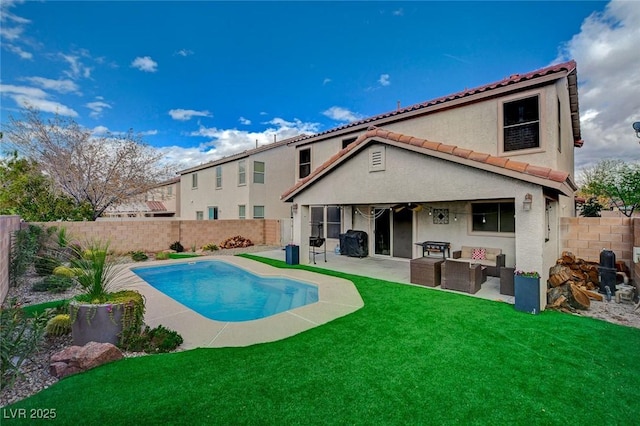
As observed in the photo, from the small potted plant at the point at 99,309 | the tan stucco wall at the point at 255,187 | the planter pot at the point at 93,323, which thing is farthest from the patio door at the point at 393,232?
the planter pot at the point at 93,323

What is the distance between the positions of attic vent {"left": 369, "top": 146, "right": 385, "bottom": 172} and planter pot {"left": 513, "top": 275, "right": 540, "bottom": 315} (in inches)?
215

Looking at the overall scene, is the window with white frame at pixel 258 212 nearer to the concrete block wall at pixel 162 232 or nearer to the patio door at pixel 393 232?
the concrete block wall at pixel 162 232

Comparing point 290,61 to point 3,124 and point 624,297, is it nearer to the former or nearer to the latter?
point 3,124

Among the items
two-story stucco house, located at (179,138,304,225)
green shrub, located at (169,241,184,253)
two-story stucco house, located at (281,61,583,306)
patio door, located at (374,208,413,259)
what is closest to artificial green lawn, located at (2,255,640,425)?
two-story stucco house, located at (281,61,583,306)

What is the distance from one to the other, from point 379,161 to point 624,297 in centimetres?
813

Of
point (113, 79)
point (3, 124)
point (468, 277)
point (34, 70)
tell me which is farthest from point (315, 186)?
point (3, 124)

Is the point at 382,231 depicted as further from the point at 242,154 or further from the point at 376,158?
the point at 242,154

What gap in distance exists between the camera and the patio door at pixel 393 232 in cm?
1398

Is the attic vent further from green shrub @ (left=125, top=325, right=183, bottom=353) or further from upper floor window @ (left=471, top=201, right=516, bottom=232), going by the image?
green shrub @ (left=125, top=325, right=183, bottom=353)

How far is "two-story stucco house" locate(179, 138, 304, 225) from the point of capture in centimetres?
2292

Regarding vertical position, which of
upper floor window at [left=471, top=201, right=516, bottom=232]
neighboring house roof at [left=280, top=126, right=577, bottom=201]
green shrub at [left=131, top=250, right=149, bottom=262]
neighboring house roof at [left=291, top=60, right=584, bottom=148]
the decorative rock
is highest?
neighboring house roof at [left=291, top=60, right=584, bottom=148]

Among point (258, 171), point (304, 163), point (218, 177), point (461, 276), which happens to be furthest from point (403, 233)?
point (218, 177)

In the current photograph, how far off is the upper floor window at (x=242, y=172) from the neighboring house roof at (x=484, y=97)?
872 centimetres

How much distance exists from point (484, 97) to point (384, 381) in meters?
10.6
